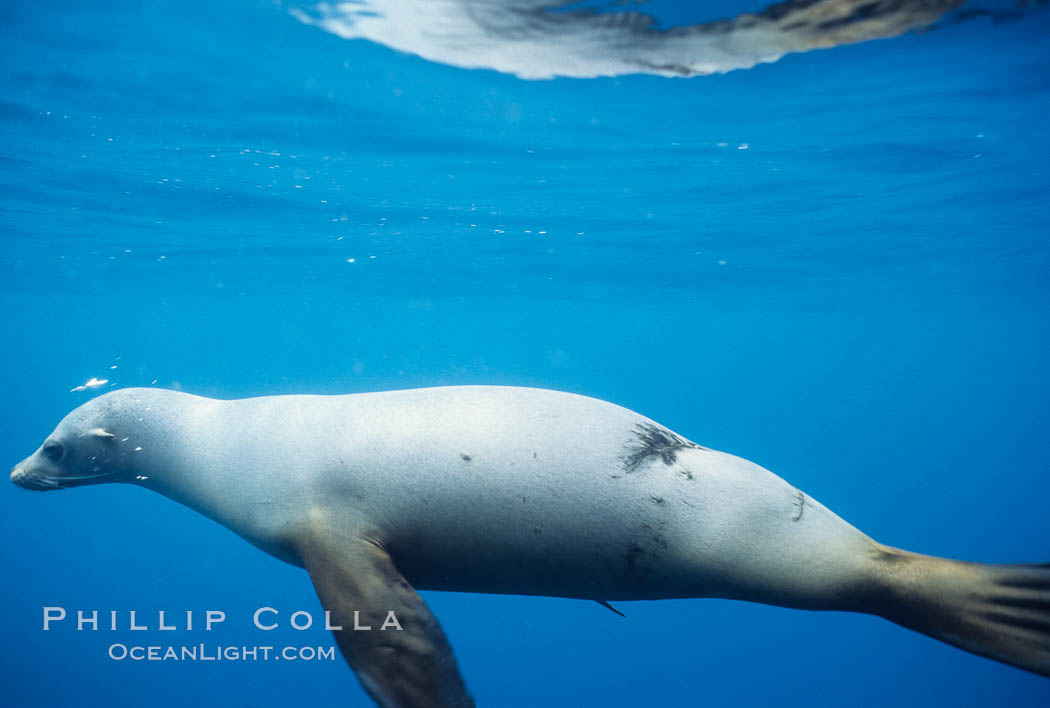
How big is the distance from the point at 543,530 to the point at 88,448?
3.06 metres

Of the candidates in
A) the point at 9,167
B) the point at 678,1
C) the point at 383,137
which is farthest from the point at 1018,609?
the point at 9,167

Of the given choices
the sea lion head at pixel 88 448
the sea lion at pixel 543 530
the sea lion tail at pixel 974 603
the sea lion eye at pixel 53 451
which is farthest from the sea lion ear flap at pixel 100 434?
the sea lion tail at pixel 974 603

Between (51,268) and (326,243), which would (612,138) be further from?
(51,268)

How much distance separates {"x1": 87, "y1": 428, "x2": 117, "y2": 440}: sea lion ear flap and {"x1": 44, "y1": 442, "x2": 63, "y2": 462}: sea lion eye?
9.7 inches

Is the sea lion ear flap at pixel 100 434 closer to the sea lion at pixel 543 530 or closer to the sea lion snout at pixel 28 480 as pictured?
the sea lion snout at pixel 28 480

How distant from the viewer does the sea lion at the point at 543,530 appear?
9.20 ft

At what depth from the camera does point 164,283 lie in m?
23.8

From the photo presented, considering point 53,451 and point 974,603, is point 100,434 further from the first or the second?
point 974,603

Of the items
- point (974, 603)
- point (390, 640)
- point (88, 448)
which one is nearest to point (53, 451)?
point (88, 448)

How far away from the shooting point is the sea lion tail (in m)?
2.65

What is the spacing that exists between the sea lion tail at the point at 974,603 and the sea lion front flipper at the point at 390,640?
74.3 inches

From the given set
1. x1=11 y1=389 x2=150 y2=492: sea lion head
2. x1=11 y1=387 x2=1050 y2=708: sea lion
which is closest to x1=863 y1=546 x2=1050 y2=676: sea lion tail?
x1=11 y1=387 x2=1050 y2=708: sea lion

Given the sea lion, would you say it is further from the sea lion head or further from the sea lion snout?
the sea lion snout

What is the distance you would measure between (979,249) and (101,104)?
63.3 ft
